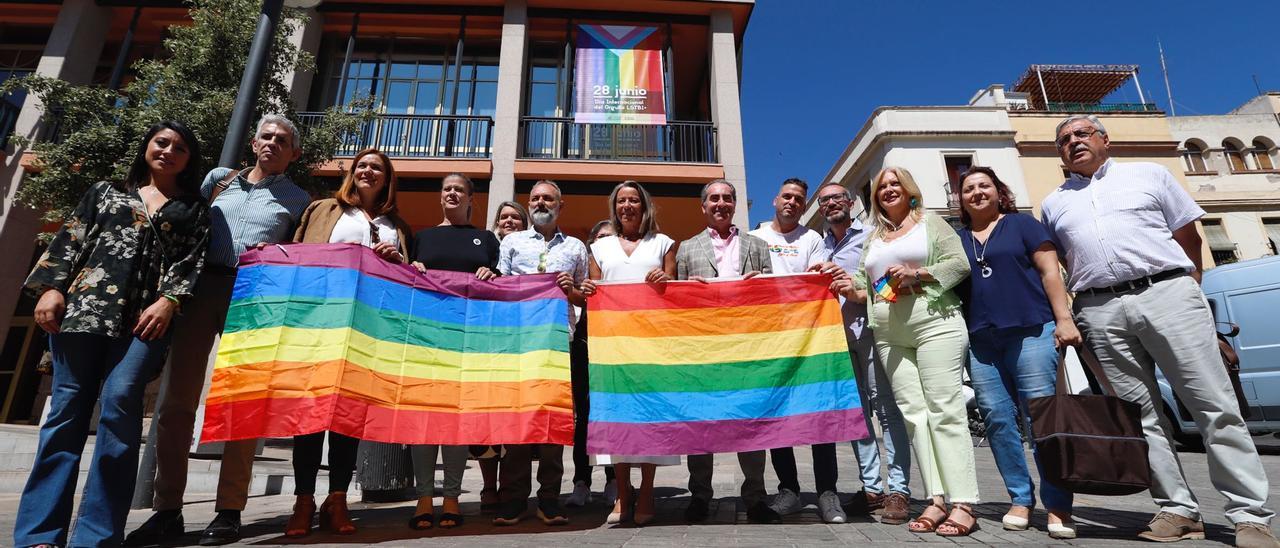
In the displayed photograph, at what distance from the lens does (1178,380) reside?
261cm

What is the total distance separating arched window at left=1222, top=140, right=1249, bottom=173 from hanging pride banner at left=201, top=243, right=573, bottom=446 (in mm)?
29641

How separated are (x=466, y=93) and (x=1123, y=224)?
12373mm

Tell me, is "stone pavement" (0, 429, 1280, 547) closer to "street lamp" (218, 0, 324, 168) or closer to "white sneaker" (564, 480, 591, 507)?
"white sneaker" (564, 480, 591, 507)

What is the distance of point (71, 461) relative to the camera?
2330mm

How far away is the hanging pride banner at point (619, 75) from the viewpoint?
11.3 m

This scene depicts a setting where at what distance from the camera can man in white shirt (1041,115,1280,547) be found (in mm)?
2473

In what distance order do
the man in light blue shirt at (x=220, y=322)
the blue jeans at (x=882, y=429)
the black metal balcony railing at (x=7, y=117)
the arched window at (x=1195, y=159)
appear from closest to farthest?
the man in light blue shirt at (x=220, y=322) → the blue jeans at (x=882, y=429) → the black metal balcony railing at (x=7, y=117) → the arched window at (x=1195, y=159)

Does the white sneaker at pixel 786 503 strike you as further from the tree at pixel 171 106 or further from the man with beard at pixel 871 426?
the tree at pixel 171 106

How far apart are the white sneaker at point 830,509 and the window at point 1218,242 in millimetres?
25028

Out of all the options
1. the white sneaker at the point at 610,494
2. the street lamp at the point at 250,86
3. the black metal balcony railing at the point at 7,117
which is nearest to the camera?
the white sneaker at the point at 610,494

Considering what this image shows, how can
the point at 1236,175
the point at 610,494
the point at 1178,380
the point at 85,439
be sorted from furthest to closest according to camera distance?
1. the point at 1236,175
2. the point at 610,494
3. the point at 1178,380
4. the point at 85,439

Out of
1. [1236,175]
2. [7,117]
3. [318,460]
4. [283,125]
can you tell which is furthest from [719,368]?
[1236,175]

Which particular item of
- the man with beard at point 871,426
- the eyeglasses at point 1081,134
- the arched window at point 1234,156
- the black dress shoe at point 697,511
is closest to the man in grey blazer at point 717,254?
the black dress shoe at point 697,511

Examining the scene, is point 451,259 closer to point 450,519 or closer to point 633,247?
point 633,247
